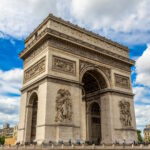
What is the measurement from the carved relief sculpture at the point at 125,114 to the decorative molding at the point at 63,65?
8289 millimetres

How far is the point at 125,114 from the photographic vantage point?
26.6 m

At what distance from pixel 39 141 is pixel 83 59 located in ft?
35.3

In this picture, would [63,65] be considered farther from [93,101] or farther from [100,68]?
[93,101]

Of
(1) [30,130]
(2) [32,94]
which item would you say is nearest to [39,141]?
(1) [30,130]

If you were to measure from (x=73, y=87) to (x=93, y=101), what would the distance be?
6917mm

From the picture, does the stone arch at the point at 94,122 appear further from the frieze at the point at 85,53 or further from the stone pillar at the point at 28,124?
the stone pillar at the point at 28,124

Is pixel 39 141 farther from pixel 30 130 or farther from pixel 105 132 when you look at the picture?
pixel 105 132

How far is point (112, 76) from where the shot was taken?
2758 centimetres

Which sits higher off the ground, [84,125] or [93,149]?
[84,125]

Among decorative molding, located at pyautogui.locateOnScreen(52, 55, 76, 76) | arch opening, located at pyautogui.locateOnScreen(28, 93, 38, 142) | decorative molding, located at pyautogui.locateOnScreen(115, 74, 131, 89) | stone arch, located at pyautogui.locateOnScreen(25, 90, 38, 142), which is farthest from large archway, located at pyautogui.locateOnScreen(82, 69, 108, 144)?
stone arch, located at pyautogui.locateOnScreen(25, 90, 38, 142)

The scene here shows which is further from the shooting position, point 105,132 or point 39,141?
point 105,132

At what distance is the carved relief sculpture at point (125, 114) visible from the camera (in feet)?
85.8

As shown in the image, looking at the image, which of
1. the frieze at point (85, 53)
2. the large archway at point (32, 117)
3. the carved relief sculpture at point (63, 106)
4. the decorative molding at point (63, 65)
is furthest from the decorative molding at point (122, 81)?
the large archway at point (32, 117)

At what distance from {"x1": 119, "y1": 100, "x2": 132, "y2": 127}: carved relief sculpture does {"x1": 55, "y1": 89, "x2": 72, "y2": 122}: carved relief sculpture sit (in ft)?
26.8
